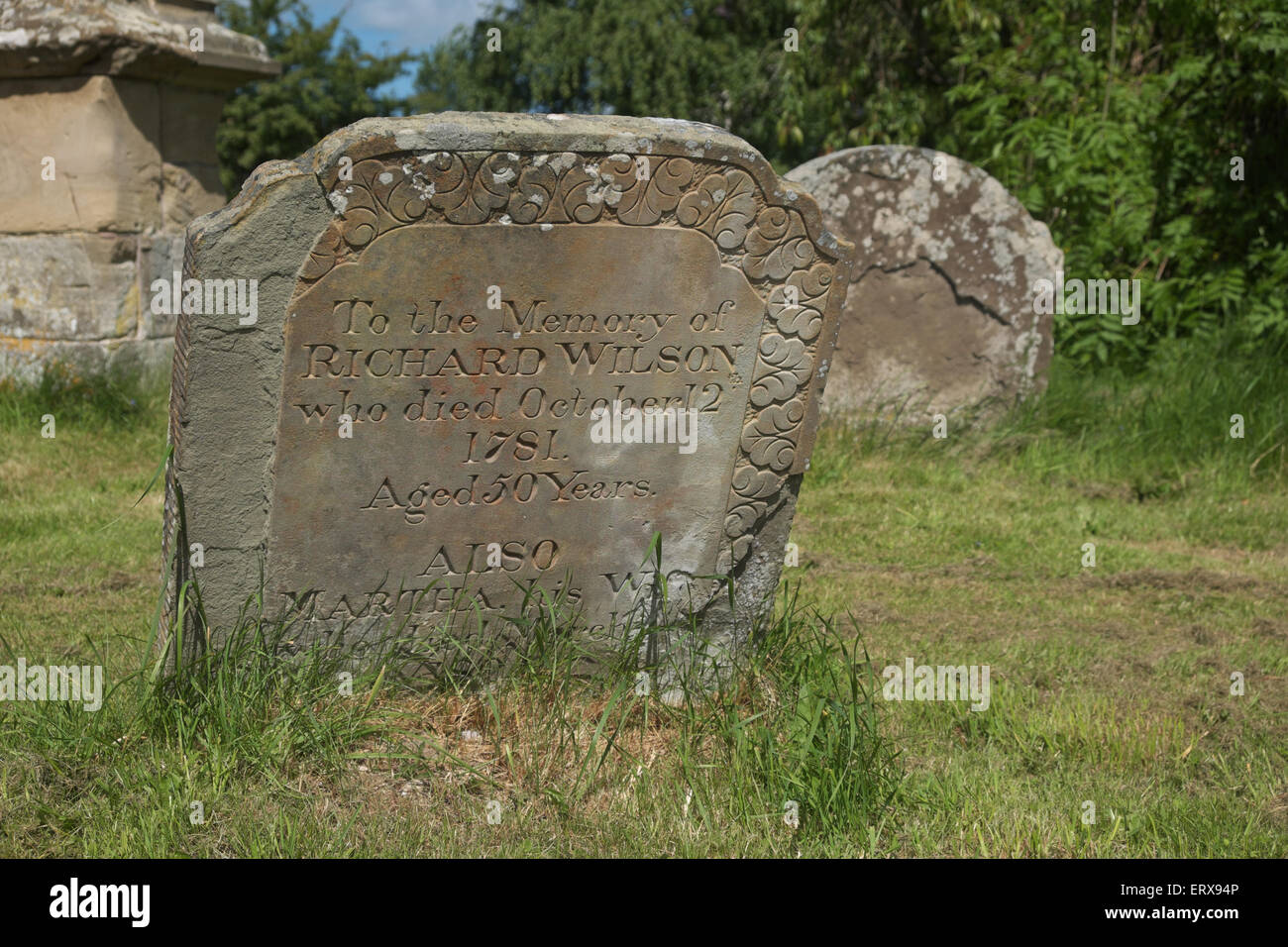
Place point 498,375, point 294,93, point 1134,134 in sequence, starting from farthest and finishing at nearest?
point 294,93 → point 1134,134 → point 498,375

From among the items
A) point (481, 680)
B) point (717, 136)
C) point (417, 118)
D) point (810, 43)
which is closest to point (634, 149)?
point (717, 136)

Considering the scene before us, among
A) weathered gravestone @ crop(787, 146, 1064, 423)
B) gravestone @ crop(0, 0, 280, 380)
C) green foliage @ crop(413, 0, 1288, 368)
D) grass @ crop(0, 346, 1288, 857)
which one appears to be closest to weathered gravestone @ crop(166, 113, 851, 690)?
grass @ crop(0, 346, 1288, 857)

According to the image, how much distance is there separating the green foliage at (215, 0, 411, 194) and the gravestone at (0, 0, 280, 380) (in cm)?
1204

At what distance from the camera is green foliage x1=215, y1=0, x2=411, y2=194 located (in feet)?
66.4

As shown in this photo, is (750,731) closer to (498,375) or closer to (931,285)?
(498,375)

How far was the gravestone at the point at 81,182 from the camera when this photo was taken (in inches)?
283

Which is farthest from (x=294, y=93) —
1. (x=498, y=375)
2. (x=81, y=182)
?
(x=498, y=375)

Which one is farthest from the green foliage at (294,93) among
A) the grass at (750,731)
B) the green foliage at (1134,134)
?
the grass at (750,731)

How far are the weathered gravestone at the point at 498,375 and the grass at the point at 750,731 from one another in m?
0.25

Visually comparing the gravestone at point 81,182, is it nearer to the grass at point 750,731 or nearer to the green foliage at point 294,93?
the grass at point 750,731

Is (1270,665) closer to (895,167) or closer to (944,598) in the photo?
(944,598)

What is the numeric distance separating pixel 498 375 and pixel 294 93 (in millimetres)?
19051

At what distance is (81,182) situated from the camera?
730cm

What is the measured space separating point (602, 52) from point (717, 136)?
1793 centimetres
